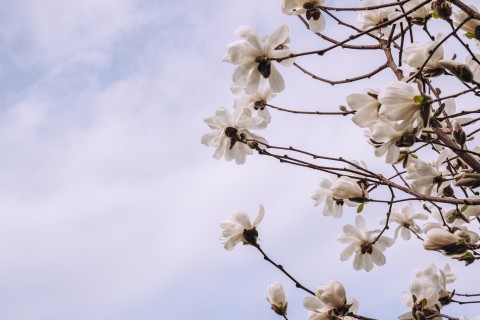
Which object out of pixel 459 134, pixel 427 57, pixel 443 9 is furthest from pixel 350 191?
pixel 443 9

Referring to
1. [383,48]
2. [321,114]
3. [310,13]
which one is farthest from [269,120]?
[383,48]

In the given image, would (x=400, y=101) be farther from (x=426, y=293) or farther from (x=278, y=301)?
(x=278, y=301)

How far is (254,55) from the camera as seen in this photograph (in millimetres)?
1715

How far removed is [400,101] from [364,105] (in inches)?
8.2

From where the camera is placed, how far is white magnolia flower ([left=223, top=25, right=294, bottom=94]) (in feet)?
5.55

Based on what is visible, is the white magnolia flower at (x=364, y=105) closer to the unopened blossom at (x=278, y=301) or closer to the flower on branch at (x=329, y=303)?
the flower on branch at (x=329, y=303)

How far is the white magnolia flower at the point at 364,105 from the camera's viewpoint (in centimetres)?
167

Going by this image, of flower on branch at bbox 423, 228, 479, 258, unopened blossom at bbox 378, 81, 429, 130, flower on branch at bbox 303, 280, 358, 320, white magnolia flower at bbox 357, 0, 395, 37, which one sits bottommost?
flower on branch at bbox 303, 280, 358, 320

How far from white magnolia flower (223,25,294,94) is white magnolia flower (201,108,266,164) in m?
0.26

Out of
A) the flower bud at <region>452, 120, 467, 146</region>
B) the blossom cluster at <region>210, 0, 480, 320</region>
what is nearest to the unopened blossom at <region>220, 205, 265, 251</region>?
the blossom cluster at <region>210, 0, 480, 320</region>

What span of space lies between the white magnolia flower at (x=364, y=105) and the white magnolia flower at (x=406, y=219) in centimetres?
93

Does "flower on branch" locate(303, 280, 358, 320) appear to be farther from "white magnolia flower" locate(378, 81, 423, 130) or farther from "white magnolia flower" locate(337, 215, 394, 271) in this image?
"white magnolia flower" locate(378, 81, 423, 130)

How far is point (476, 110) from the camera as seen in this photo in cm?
175

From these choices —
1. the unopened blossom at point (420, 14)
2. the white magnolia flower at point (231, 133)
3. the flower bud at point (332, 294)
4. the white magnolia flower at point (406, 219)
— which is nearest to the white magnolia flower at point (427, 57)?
the unopened blossom at point (420, 14)
